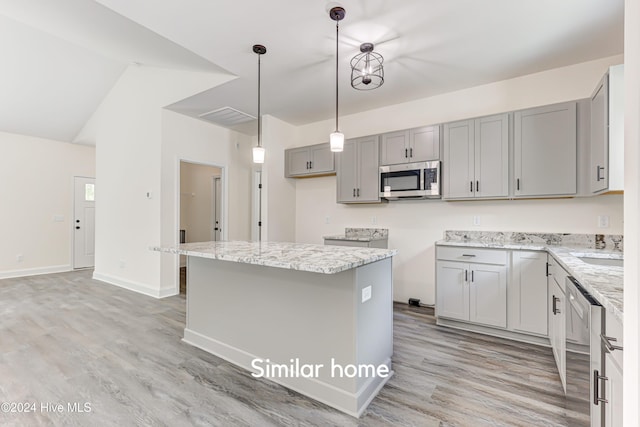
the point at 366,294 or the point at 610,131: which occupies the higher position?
the point at 610,131

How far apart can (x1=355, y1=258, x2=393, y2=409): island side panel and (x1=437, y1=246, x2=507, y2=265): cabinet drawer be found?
3.74 ft

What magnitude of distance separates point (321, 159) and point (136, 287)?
11.8ft

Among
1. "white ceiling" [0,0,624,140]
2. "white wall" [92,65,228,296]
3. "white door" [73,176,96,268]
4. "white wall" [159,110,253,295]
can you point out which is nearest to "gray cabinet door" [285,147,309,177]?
"white ceiling" [0,0,624,140]

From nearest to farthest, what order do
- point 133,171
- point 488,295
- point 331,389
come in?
point 331,389 < point 488,295 < point 133,171

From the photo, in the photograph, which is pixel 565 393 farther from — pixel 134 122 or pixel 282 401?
pixel 134 122

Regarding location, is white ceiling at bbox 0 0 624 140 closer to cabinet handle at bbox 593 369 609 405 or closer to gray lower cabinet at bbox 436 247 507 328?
gray lower cabinet at bbox 436 247 507 328

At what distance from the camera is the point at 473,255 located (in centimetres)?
298

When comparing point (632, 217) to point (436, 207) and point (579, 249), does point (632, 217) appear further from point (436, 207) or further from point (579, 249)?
point (436, 207)

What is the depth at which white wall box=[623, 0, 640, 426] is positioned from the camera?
773 mm

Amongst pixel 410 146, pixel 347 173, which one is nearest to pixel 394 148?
pixel 410 146

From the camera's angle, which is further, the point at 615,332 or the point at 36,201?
the point at 36,201

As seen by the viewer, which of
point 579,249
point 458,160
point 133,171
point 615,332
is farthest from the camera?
point 133,171

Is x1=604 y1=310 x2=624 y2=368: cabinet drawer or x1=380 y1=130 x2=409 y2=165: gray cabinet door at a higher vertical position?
x1=380 y1=130 x2=409 y2=165: gray cabinet door

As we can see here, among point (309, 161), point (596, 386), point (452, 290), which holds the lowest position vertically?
point (452, 290)
